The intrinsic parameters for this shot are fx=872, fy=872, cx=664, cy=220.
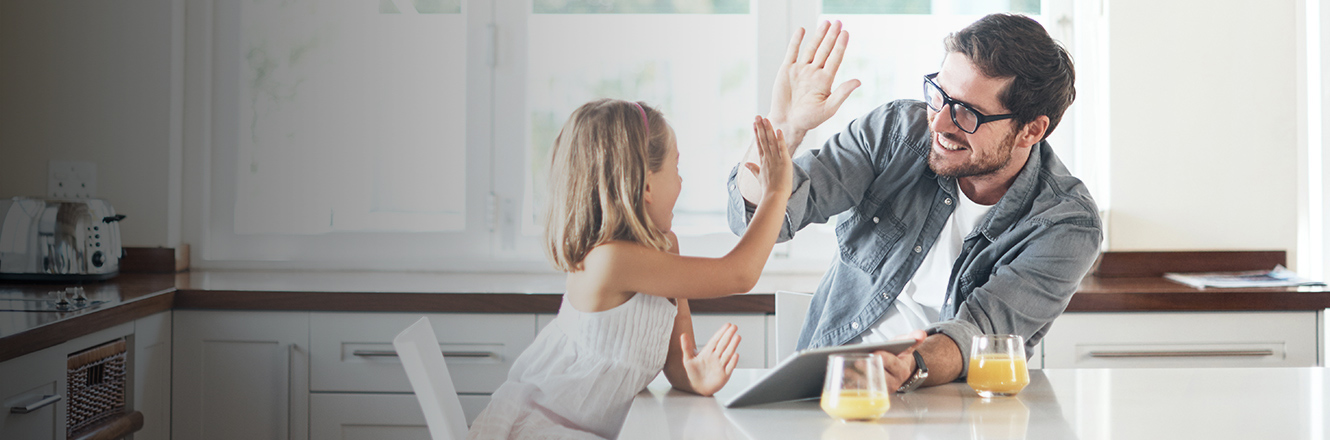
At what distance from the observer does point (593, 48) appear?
2574 mm

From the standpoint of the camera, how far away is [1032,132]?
59.7 inches

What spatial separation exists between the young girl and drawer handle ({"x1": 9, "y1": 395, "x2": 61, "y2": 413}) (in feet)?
2.90

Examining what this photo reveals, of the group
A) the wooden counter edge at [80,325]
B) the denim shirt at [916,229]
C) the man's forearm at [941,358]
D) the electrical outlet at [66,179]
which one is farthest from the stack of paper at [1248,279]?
the electrical outlet at [66,179]

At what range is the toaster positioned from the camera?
7.00 ft

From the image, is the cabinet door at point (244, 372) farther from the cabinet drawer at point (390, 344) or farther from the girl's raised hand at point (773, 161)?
the girl's raised hand at point (773, 161)

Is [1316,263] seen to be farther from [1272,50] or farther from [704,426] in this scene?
[704,426]

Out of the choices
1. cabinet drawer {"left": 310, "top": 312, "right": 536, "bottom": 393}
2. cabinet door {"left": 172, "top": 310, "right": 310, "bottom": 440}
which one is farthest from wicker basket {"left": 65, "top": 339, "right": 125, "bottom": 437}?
cabinet drawer {"left": 310, "top": 312, "right": 536, "bottom": 393}

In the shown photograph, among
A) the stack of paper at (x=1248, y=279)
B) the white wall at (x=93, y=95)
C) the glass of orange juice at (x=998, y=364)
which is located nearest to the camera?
the glass of orange juice at (x=998, y=364)

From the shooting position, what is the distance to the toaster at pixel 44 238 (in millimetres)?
2135

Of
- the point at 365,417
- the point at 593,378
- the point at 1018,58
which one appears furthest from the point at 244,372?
the point at 1018,58

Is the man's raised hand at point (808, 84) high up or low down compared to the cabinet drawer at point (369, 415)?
up

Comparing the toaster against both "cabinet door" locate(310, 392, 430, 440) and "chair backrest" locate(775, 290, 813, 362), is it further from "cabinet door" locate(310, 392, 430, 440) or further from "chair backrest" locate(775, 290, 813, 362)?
"chair backrest" locate(775, 290, 813, 362)

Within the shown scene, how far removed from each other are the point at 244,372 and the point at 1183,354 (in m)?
2.24

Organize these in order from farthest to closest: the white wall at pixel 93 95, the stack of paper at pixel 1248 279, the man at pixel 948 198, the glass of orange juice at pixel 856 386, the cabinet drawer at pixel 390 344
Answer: the white wall at pixel 93 95, the stack of paper at pixel 1248 279, the cabinet drawer at pixel 390 344, the man at pixel 948 198, the glass of orange juice at pixel 856 386
